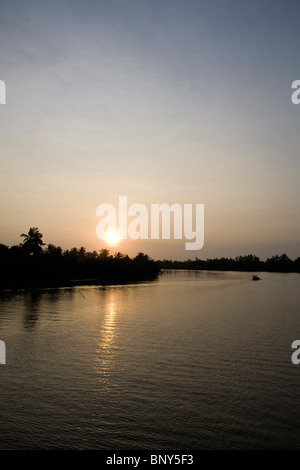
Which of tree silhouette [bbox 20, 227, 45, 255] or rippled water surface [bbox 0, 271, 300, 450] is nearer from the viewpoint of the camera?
rippled water surface [bbox 0, 271, 300, 450]

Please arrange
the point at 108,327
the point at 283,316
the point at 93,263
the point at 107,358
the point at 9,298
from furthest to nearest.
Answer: the point at 93,263, the point at 9,298, the point at 283,316, the point at 108,327, the point at 107,358

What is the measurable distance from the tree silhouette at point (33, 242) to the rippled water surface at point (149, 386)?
3437 inches

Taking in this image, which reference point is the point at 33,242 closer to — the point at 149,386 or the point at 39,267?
the point at 39,267

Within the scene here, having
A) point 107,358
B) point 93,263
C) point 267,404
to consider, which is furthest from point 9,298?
point 93,263

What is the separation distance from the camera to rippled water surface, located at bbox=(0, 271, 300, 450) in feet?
61.9

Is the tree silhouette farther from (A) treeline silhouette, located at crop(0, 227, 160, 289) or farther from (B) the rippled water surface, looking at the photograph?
(B) the rippled water surface

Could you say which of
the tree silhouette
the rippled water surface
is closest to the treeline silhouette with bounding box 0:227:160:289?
the tree silhouette

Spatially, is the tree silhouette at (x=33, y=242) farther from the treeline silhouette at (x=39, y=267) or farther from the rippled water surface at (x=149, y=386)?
the rippled water surface at (x=149, y=386)

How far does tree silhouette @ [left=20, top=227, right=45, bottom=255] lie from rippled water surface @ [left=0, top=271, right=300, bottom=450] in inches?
3437

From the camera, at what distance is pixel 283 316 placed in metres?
61.0

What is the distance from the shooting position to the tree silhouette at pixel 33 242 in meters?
136

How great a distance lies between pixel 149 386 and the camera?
26.0 meters
